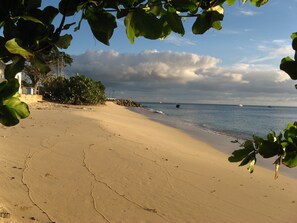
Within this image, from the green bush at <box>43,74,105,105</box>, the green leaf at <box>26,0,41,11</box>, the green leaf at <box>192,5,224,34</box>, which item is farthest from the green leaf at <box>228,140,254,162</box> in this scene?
the green bush at <box>43,74,105,105</box>

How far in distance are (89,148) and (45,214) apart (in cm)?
399

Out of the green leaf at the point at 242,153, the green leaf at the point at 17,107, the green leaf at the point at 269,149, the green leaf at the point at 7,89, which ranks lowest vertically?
the green leaf at the point at 242,153

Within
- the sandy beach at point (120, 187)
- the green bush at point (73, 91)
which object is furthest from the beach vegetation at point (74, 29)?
the green bush at point (73, 91)

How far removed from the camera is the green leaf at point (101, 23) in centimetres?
107

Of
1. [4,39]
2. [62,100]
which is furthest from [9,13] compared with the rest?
[62,100]

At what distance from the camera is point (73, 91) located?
34312mm

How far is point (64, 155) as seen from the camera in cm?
771

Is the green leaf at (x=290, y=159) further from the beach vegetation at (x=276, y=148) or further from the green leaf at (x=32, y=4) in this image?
the green leaf at (x=32, y=4)

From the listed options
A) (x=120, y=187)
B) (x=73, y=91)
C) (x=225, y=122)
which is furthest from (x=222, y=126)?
(x=120, y=187)

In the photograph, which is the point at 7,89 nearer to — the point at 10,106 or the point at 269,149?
the point at 10,106

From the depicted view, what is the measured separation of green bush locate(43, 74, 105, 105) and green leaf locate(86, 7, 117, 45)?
33398 mm

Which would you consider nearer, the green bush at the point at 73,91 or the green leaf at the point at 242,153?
the green leaf at the point at 242,153

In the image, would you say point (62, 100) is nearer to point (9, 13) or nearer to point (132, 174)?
point (132, 174)

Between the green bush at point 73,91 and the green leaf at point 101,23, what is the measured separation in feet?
110
